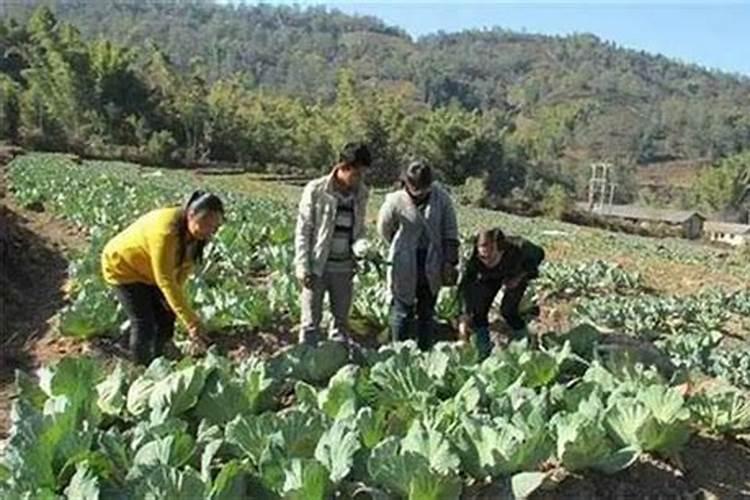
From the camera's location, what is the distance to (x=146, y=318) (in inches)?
240

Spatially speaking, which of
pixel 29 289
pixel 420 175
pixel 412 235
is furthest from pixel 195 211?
pixel 29 289

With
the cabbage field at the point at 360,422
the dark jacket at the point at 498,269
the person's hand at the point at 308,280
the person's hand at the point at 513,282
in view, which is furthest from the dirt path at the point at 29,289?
the person's hand at the point at 513,282

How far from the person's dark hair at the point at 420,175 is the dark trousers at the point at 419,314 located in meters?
0.54

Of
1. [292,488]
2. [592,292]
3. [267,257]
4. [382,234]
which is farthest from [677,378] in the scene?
[592,292]

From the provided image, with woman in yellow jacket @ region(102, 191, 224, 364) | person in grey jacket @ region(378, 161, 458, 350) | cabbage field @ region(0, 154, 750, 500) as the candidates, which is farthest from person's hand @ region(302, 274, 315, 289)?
woman in yellow jacket @ region(102, 191, 224, 364)

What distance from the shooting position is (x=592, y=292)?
13.4m

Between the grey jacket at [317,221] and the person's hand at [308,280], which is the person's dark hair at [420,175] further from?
the person's hand at [308,280]

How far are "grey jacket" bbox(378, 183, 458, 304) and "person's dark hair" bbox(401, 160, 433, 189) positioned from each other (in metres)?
0.17

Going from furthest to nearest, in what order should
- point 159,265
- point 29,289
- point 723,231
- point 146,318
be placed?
point 723,231, point 29,289, point 146,318, point 159,265

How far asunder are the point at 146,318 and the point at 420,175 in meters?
2.00

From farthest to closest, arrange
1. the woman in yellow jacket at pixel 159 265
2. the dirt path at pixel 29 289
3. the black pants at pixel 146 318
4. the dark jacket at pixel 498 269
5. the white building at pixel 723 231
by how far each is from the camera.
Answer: the white building at pixel 723 231, the dirt path at pixel 29 289, the dark jacket at pixel 498 269, the black pants at pixel 146 318, the woman in yellow jacket at pixel 159 265

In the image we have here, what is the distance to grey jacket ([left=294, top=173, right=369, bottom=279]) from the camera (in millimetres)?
6625

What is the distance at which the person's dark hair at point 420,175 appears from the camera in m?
6.70

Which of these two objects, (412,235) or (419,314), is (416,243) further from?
(419,314)
